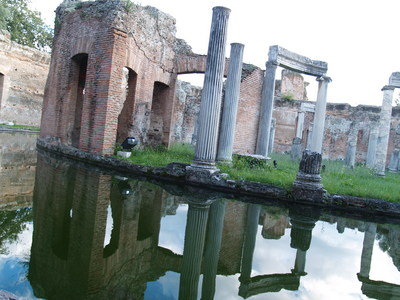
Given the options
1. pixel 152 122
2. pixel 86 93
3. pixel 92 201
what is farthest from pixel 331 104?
pixel 92 201

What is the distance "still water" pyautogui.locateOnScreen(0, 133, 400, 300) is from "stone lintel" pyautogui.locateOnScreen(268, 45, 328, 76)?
260 inches

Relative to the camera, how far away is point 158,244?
388 centimetres

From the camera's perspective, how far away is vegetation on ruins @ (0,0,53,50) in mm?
28391

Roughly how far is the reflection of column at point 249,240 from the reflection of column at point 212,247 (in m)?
0.29

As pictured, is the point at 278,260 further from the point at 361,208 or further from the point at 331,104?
the point at 331,104

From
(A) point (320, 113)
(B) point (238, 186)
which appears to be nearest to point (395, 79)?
(A) point (320, 113)

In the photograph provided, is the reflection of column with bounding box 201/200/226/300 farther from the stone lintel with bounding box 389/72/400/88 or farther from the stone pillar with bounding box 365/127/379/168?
the stone pillar with bounding box 365/127/379/168

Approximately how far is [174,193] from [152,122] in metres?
7.27

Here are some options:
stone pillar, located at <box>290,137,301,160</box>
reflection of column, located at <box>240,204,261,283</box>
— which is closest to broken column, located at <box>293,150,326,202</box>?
reflection of column, located at <box>240,204,261,283</box>

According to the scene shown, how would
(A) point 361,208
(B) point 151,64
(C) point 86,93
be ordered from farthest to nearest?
(B) point 151,64 → (C) point 86,93 → (A) point 361,208

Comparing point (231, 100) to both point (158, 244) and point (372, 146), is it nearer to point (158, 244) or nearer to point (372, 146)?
point (158, 244)

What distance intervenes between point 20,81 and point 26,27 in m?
9.88

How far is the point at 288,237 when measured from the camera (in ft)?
15.4

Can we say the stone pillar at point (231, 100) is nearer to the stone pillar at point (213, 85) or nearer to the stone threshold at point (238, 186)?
the stone pillar at point (213, 85)
